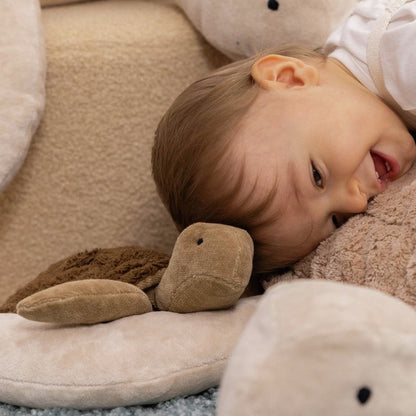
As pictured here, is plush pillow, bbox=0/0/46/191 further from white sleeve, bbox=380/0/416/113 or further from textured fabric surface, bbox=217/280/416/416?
textured fabric surface, bbox=217/280/416/416

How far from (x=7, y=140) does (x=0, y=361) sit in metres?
0.43

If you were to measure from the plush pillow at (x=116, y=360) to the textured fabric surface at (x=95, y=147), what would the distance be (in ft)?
1.33

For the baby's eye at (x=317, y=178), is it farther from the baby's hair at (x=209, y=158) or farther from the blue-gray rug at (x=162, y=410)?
the blue-gray rug at (x=162, y=410)

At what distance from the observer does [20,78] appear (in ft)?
3.77

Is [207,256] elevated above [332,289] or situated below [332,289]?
below

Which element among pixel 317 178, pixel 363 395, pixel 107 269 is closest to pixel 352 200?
pixel 317 178

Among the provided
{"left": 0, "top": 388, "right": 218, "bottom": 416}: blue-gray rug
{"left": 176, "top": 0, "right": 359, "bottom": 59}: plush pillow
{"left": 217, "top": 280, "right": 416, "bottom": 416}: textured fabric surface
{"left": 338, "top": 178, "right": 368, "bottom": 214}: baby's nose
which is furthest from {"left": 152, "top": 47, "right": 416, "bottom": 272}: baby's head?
{"left": 217, "top": 280, "right": 416, "bottom": 416}: textured fabric surface

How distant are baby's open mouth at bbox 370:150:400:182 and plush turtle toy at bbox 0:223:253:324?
26cm

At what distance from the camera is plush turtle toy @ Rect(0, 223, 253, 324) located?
0.82m

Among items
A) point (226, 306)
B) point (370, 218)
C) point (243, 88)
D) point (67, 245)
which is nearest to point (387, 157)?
point (370, 218)

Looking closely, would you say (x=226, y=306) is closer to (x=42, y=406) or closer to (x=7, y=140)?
(x=42, y=406)

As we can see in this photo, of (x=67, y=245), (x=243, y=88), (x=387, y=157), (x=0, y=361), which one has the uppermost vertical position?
(x=243, y=88)

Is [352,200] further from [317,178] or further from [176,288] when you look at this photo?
[176,288]

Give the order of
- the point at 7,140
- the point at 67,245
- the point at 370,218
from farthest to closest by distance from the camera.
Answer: the point at 67,245, the point at 7,140, the point at 370,218
